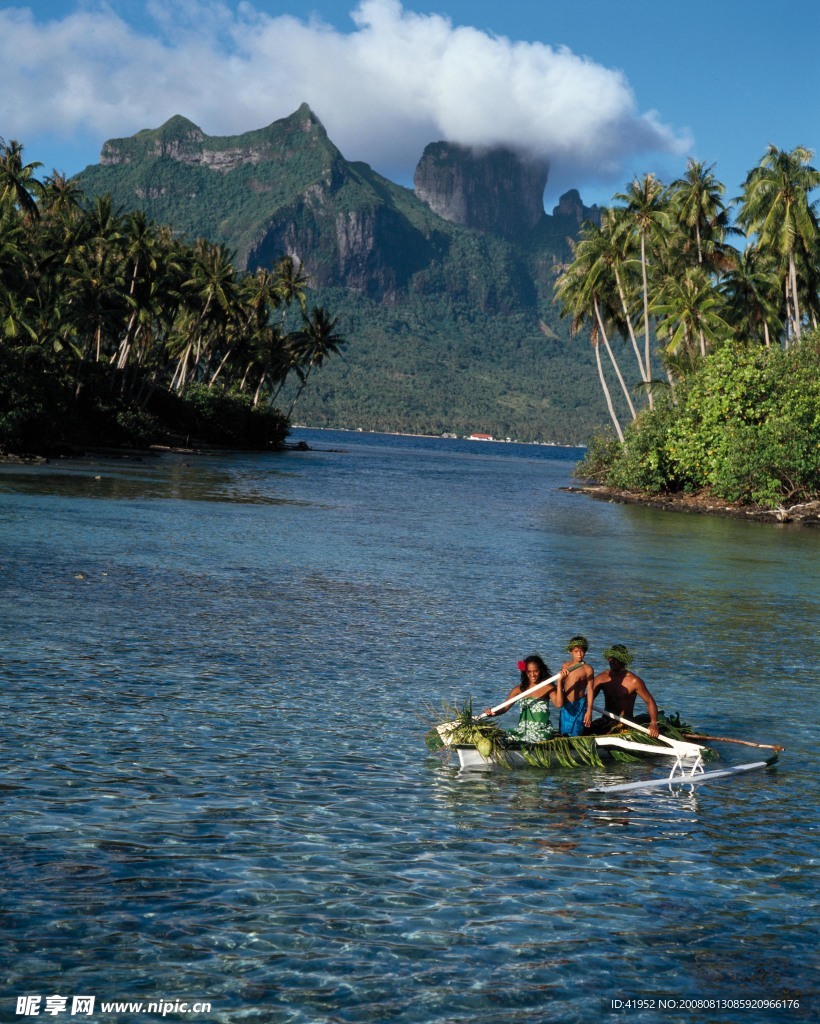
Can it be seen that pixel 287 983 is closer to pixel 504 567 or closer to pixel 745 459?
pixel 504 567

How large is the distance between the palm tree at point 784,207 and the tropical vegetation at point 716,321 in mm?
83

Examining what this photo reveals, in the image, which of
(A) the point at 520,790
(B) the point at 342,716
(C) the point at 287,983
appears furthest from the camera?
(B) the point at 342,716

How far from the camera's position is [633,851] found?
9766mm

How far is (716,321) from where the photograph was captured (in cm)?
6488

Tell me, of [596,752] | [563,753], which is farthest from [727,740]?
[563,753]

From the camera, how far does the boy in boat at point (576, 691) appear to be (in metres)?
12.8

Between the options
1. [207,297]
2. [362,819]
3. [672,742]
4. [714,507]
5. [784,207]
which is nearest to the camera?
[362,819]

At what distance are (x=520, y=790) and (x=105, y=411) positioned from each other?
7359cm

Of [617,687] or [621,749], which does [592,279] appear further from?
[621,749]

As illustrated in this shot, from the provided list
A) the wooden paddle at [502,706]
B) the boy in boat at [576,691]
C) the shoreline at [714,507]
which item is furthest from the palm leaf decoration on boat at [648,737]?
the shoreline at [714,507]

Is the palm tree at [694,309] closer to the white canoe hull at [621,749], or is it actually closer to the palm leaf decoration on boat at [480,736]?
the white canoe hull at [621,749]

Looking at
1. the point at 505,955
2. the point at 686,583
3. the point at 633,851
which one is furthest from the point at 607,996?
the point at 686,583

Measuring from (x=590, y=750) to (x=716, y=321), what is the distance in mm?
56424

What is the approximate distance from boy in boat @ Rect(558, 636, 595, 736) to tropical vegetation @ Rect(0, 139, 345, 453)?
167ft
